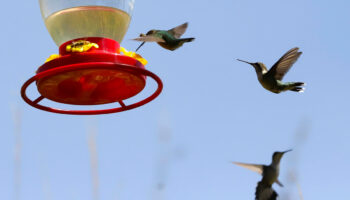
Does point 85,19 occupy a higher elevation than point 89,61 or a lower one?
higher

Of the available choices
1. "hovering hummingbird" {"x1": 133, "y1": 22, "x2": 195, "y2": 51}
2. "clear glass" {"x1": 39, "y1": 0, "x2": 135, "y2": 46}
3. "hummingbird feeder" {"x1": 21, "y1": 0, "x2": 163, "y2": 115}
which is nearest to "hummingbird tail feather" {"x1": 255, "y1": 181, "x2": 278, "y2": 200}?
"hummingbird feeder" {"x1": 21, "y1": 0, "x2": 163, "y2": 115}

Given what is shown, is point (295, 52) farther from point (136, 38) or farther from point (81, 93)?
point (81, 93)

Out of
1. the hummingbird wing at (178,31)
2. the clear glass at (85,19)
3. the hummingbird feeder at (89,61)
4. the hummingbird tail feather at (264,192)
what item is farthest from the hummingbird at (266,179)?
the clear glass at (85,19)

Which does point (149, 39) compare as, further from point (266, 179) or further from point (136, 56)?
point (266, 179)

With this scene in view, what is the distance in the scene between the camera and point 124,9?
5969 mm

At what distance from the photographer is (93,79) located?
5152 millimetres

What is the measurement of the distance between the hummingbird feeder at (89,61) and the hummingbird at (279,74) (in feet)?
2.90

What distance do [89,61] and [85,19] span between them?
0.92 m

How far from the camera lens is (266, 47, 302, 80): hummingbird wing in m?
4.93

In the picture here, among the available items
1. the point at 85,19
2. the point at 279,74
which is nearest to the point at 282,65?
the point at 279,74

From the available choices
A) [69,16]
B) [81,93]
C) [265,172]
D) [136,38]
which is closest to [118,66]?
[136,38]

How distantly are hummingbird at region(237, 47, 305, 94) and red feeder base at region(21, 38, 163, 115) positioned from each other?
2.93 ft

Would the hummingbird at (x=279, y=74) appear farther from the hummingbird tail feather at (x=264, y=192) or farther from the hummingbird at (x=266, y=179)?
the hummingbird tail feather at (x=264, y=192)

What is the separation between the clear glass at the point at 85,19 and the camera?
5.55 metres
